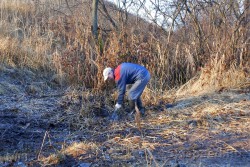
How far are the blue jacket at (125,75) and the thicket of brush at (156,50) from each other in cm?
149

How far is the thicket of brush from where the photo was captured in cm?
831

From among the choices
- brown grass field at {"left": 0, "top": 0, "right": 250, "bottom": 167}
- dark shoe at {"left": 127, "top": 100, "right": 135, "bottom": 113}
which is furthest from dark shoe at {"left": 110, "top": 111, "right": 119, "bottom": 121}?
dark shoe at {"left": 127, "top": 100, "right": 135, "bottom": 113}

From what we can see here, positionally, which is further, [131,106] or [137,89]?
[131,106]

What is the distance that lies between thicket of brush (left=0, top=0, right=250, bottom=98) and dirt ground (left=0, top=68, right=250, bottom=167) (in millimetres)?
703

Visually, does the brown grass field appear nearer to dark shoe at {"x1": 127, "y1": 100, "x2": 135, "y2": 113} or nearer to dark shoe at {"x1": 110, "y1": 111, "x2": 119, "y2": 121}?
dark shoe at {"x1": 110, "y1": 111, "x2": 119, "y2": 121}

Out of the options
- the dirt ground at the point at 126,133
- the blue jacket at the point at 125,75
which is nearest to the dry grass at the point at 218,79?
the dirt ground at the point at 126,133

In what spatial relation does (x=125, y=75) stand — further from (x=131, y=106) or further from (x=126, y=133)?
(x=126, y=133)

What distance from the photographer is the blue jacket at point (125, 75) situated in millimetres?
6559

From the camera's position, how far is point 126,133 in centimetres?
570

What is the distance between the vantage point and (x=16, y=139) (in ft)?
18.2

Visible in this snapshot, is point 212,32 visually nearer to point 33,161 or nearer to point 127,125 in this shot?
point 127,125

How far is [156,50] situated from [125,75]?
2.67 metres

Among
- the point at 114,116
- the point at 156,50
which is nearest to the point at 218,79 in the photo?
the point at 156,50

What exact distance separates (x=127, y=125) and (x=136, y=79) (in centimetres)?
101
